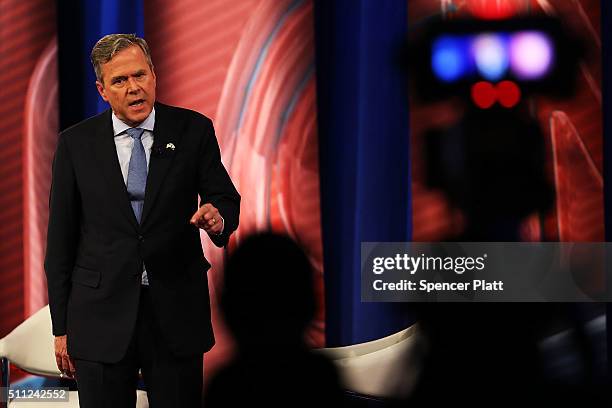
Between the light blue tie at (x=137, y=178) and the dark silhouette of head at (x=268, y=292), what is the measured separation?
88 cm

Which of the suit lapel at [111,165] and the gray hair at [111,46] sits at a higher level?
the gray hair at [111,46]

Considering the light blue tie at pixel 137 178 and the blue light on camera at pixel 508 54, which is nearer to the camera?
the light blue tie at pixel 137 178

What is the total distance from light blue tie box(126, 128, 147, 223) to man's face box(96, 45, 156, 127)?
7cm

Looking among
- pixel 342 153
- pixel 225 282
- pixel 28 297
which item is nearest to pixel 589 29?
pixel 342 153

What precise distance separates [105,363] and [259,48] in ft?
3.95

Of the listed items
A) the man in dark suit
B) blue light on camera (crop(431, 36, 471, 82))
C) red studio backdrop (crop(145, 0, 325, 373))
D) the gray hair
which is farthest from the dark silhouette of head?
the gray hair

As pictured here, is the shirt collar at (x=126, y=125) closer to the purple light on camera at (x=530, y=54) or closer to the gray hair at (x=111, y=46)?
the gray hair at (x=111, y=46)

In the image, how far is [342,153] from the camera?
2.33 m

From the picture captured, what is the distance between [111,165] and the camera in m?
1.47

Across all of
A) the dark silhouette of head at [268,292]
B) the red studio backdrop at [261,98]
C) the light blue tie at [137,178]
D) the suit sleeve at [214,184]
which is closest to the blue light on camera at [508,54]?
the red studio backdrop at [261,98]

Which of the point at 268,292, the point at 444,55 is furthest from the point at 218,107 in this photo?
the point at 444,55

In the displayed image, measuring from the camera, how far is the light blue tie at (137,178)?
147cm

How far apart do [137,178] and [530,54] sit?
138 cm

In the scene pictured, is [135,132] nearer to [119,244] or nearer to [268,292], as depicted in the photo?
[119,244]
